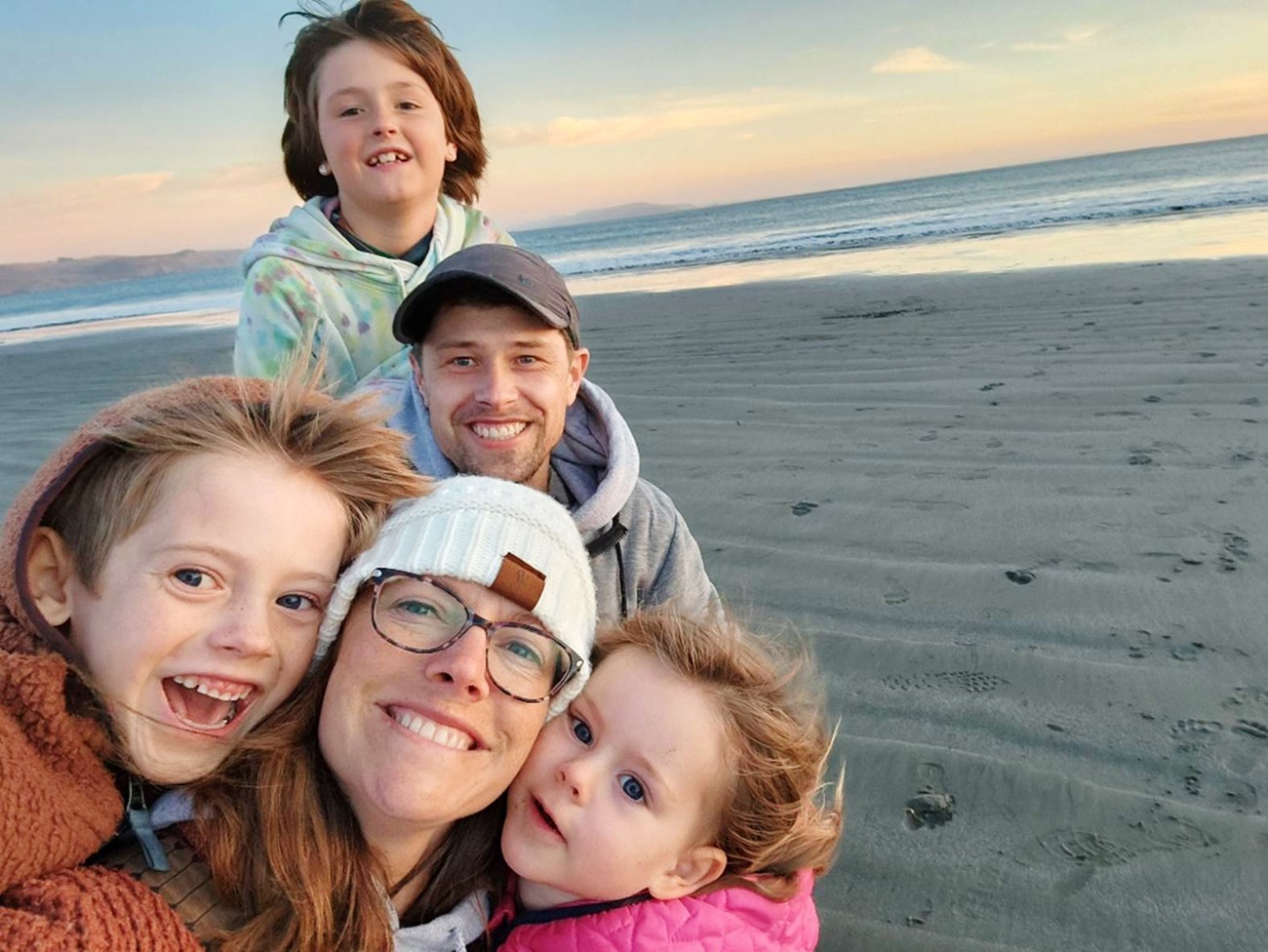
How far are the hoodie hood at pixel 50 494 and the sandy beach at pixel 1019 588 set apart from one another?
1.74 metres

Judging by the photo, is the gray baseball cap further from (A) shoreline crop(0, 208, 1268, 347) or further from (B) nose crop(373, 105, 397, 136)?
(A) shoreline crop(0, 208, 1268, 347)

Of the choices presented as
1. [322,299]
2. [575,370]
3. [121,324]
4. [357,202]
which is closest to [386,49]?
[357,202]

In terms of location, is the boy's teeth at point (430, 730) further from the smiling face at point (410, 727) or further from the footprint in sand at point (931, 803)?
the footprint in sand at point (931, 803)

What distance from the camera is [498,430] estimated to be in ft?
7.68

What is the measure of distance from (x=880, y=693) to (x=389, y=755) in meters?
1.85

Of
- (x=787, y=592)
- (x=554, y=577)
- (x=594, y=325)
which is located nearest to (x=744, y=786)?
(x=554, y=577)

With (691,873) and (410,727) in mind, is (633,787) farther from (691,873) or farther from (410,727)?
(410,727)

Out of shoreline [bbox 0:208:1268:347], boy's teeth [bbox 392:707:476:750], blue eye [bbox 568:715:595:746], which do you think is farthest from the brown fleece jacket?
shoreline [bbox 0:208:1268:347]

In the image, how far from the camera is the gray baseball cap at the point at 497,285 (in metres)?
2.22

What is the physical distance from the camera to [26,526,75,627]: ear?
4.55ft

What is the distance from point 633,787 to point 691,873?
8.9 inches

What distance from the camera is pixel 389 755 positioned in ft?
4.78

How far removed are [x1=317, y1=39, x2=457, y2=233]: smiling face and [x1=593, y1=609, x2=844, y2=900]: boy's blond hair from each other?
67.9 inches

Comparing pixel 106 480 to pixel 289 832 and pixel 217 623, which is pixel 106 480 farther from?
pixel 289 832
